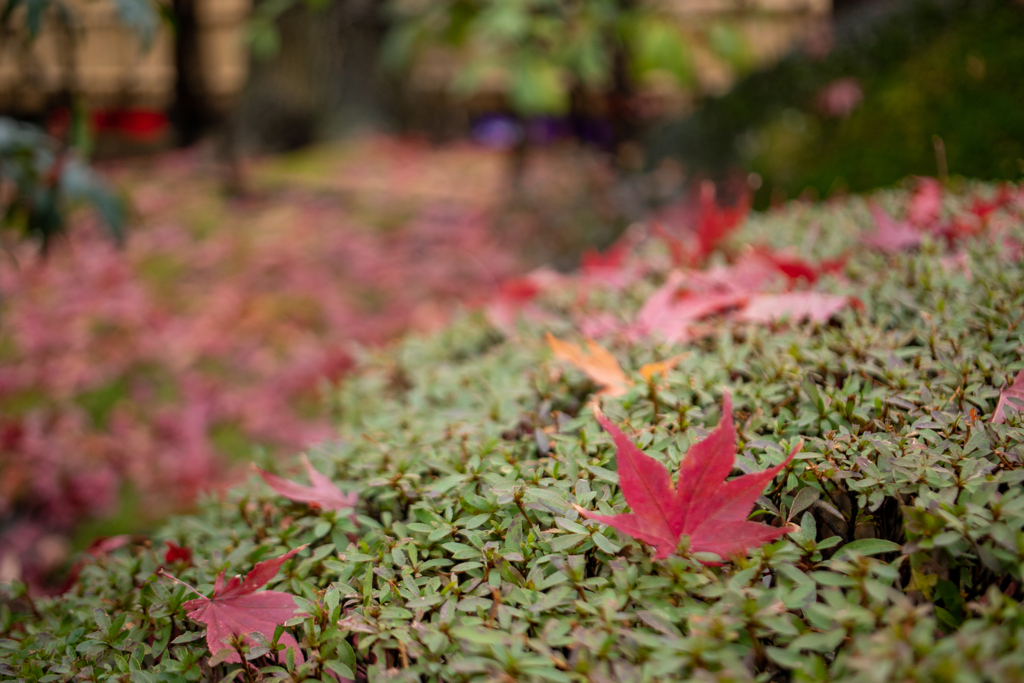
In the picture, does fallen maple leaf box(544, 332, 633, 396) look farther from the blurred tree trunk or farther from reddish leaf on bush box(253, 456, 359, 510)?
the blurred tree trunk

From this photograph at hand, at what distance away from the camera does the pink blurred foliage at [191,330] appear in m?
3.22

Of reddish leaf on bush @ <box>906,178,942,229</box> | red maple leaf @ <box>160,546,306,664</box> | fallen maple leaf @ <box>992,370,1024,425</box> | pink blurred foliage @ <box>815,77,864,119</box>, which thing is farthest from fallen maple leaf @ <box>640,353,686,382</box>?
pink blurred foliage @ <box>815,77,864,119</box>

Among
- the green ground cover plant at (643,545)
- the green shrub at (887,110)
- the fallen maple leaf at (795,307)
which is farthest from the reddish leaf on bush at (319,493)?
the green shrub at (887,110)

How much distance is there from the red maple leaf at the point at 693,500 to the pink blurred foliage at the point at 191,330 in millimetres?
2035

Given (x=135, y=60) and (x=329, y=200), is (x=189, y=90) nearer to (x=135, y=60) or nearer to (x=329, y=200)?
(x=135, y=60)

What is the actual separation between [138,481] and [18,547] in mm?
534

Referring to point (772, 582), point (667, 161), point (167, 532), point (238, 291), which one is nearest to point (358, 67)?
point (238, 291)

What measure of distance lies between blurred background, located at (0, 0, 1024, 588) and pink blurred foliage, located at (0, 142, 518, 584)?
18mm

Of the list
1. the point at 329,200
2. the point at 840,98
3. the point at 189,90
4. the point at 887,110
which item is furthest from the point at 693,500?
the point at 189,90

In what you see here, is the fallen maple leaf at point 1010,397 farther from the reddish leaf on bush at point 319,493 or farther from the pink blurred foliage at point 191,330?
the pink blurred foliage at point 191,330

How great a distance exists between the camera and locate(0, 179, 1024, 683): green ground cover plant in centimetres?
65

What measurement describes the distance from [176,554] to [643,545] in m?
0.78

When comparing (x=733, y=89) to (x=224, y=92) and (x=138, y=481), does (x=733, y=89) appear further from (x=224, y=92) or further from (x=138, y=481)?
(x=224, y=92)

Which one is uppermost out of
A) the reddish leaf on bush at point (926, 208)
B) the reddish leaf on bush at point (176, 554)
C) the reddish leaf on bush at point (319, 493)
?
the reddish leaf on bush at point (926, 208)
